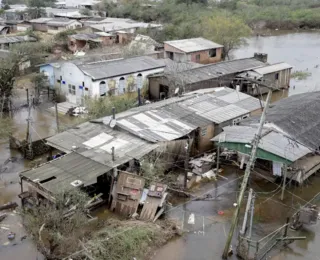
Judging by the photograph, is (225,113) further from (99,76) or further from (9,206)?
(9,206)

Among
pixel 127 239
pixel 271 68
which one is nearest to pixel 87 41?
pixel 271 68

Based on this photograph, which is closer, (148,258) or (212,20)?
(148,258)

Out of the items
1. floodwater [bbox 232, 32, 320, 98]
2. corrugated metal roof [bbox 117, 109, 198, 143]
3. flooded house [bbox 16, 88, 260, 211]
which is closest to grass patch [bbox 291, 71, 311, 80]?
floodwater [bbox 232, 32, 320, 98]

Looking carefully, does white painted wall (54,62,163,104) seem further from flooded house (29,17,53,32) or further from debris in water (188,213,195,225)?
flooded house (29,17,53,32)

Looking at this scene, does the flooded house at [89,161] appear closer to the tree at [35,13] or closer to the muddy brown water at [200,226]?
the muddy brown water at [200,226]

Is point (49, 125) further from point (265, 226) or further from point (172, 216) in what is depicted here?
point (265, 226)

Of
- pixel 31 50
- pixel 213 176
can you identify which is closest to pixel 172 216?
pixel 213 176
